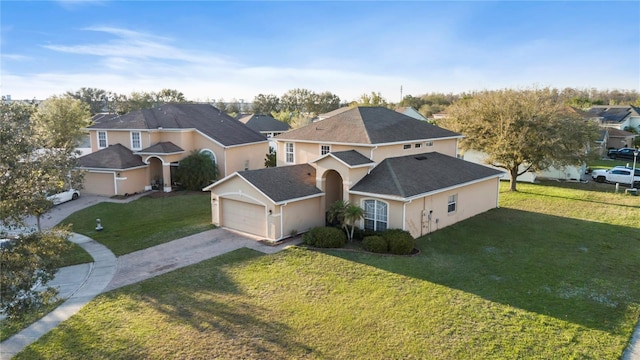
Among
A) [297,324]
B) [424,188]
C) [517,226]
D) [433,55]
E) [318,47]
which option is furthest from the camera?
[433,55]

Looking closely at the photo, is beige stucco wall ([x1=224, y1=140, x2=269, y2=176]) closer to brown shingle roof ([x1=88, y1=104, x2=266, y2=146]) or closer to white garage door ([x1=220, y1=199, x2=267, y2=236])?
brown shingle roof ([x1=88, y1=104, x2=266, y2=146])

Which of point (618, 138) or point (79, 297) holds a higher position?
point (618, 138)

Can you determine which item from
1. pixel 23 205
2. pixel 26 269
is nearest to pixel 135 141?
pixel 23 205

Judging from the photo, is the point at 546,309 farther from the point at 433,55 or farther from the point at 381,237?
the point at 433,55

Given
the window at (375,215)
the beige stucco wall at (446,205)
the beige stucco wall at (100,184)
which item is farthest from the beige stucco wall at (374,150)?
the beige stucco wall at (100,184)

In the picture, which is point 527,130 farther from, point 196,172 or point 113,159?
point 113,159

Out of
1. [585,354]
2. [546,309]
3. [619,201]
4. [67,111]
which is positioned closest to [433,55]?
[619,201]

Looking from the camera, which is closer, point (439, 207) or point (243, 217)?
point (243, 217)
